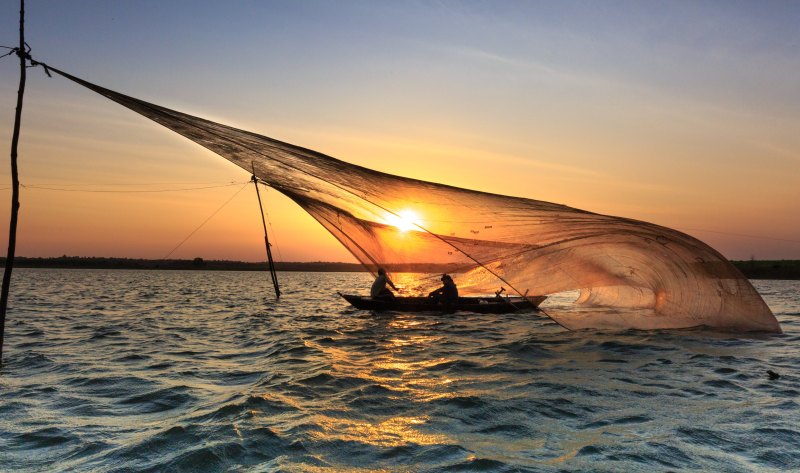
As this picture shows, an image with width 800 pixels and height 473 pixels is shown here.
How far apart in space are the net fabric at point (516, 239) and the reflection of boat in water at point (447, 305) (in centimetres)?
97

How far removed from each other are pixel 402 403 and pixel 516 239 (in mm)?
8159

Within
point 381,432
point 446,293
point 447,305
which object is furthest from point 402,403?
point 447,305

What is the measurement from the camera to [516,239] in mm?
15242

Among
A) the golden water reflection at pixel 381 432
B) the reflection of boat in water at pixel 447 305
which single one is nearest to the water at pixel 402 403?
the golden water reflection at pixel 381 432

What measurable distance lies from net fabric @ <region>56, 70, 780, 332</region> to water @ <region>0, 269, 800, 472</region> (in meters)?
1.44

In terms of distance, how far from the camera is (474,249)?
15.8 metres

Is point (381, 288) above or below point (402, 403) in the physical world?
above

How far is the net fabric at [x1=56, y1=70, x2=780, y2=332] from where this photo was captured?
12.6 meters

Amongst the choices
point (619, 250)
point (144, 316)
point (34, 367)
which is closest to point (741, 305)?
point (619, 250)

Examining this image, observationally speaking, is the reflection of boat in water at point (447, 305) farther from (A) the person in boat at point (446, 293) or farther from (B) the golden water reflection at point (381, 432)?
(B) the golden water reflection at point (381, 432)

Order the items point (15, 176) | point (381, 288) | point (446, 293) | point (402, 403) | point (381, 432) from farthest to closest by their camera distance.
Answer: point (381, 288)
point (446, 293)
point (15, 176)
point (402, 403)
point (381, 432)

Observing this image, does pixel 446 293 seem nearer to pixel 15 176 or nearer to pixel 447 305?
pixel 447 305

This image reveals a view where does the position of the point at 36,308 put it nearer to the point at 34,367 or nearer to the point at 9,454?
the point at 34,367

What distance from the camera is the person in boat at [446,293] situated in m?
20.8
